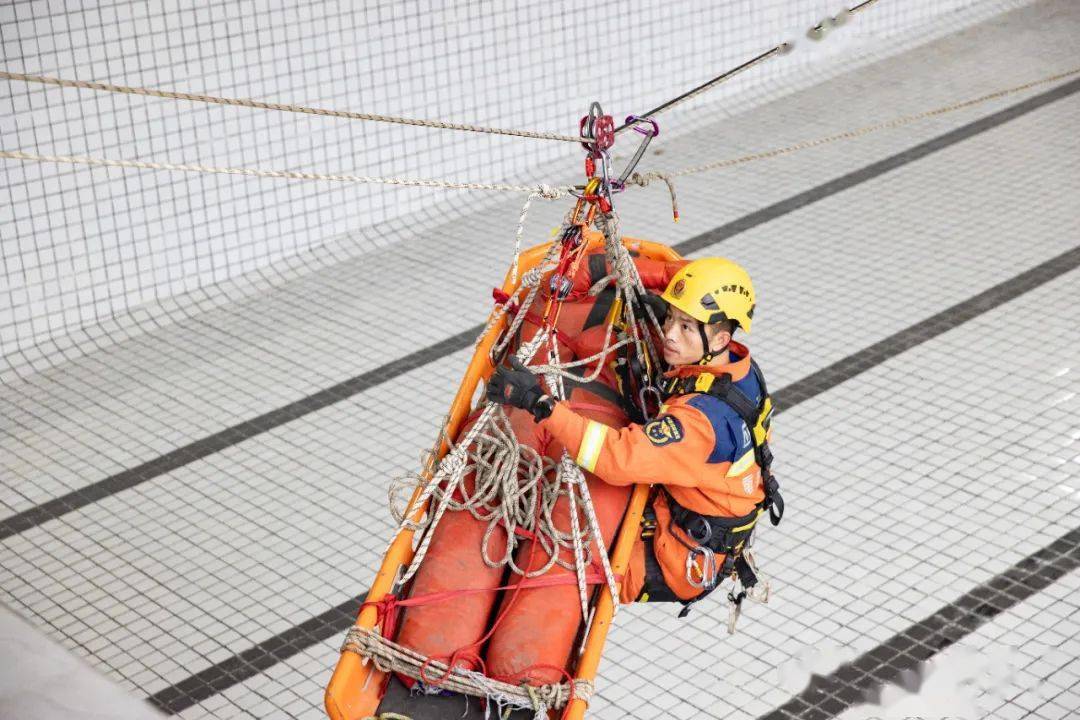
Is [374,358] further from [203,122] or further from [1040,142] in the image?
[1040,142]

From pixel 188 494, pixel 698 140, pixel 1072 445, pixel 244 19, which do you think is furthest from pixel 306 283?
pixel 1072 445

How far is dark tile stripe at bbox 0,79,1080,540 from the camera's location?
454 cm

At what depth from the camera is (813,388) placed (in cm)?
495

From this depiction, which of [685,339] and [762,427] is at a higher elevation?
[685,339]

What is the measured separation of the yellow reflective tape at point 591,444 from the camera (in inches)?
106

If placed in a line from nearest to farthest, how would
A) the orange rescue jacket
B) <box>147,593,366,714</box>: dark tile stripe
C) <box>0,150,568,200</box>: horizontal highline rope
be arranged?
<box>0,150,568,200</box>: horizontal highline rope < the orange rescue jacket < <box>147,593,366,714</box>: dark tile stripe

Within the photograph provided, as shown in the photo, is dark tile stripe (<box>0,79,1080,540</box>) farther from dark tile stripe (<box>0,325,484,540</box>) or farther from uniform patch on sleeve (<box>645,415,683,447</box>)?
uniform patch on sleeve (<box>645,415,683,447</box>)

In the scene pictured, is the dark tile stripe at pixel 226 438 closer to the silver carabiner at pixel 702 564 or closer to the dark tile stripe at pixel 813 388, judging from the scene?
the dark tile stripe at pixel 813 388

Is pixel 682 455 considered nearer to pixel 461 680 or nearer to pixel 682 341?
pixel 682 341

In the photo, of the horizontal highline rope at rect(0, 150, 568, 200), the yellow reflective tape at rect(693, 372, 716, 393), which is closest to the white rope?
the yellow reflective tape at rect(693, 372, 716, 393)

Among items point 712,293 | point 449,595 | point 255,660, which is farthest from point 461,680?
point 255,660

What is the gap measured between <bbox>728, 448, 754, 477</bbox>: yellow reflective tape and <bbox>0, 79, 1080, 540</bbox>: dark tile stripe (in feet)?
8.23

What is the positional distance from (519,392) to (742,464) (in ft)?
1.77

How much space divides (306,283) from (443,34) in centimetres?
146
